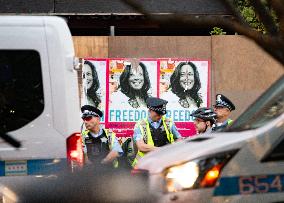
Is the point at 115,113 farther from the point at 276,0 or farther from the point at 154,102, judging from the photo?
the point at 276,0

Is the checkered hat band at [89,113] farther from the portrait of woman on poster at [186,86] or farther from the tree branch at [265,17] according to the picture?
the tree branch at [265,17]

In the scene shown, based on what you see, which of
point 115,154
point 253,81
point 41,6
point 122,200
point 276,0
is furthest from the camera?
point 41,6

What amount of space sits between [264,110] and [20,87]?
2410 mm

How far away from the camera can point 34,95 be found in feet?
25.4

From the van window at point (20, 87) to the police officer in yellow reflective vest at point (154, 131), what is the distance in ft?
11.4

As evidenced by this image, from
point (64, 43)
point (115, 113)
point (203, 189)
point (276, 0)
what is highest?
point (276, 0)

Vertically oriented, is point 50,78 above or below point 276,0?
below

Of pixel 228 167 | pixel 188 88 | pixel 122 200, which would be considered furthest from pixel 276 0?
pixel 188 88

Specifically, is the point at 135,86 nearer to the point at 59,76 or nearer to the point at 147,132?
the point at 147,132

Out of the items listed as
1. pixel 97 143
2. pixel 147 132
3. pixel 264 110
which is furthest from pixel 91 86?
pixel 264 110

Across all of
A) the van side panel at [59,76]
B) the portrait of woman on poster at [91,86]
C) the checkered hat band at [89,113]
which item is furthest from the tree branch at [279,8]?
the portrait of woman on poster at [91,86]

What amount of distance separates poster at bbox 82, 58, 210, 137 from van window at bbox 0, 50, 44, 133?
5.92 meters

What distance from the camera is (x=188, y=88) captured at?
13891 millimetres

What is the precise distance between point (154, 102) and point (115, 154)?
3.53 ft
